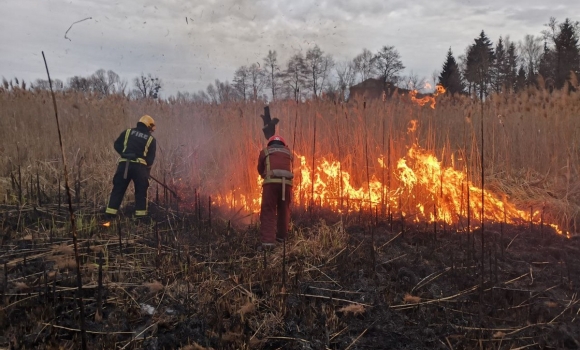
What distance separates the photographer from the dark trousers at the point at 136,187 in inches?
226

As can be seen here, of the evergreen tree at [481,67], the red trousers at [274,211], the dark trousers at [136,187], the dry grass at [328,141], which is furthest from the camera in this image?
the dry grass at [328,141]

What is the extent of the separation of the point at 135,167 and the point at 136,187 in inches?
12.2

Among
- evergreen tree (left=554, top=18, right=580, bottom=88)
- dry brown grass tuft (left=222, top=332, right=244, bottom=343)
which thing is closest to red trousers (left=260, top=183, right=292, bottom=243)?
dry brown grass tuft (left=222, top=332, right=244, bottom=343)

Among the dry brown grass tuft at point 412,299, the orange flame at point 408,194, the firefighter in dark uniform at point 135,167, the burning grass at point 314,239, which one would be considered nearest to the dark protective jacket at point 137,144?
the firefighter in dark uniform at point 135,167

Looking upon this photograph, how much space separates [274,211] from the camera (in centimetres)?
488

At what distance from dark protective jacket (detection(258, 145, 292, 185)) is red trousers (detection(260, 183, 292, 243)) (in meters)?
0.09

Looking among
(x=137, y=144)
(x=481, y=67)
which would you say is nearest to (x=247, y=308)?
(x=481, y=67)

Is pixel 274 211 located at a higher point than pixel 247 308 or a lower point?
higher

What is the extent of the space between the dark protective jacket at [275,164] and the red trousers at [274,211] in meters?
0.09

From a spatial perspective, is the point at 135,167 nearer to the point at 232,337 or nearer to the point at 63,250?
the point at 63,250

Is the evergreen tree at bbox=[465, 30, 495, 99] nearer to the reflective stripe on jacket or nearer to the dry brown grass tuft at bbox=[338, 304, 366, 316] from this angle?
the dry brown grass tuft at bbox=[338, 304, 366, 316]

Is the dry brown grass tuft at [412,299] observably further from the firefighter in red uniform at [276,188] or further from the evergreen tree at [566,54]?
the evergreen tree at [566,54]

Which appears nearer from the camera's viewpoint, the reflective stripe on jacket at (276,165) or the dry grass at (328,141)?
the reflective stripe on jacket at (276,165)

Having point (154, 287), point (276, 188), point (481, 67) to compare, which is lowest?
point (154, 287)
